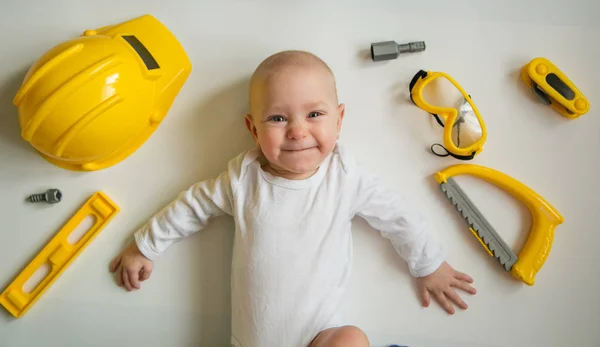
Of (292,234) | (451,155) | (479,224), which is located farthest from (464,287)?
(292,234)

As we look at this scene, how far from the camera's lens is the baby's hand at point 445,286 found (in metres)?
0.92

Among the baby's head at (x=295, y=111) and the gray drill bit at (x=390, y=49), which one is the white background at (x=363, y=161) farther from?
the baby's head at (x=295, y=111)

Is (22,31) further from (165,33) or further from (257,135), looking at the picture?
(257,135)

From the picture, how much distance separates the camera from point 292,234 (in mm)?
858

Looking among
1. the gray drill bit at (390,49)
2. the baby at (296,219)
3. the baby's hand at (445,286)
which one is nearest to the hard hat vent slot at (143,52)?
the baby at (296,219)

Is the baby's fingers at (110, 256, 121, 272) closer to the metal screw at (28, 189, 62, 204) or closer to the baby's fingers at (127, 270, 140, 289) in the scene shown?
the baby's fingers at (127, 270, 140, 289)

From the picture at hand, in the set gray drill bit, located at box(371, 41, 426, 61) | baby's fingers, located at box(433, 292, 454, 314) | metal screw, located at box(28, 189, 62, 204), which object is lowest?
baby's fingers, located at box(433, 292, 454, 314)

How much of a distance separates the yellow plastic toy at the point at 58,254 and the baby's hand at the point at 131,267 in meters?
0.08

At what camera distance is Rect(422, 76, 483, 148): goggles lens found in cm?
93

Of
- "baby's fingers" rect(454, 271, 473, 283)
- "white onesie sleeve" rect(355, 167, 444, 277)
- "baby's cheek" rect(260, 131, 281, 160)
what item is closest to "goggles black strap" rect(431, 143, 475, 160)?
"white onesie sleeve" rect(355, 167, 444, 277)

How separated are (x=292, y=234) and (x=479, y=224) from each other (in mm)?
424

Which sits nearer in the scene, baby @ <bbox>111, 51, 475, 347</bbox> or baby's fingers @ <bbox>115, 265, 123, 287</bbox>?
baby @ <bbox>111, 51, 475, 347</bbox>

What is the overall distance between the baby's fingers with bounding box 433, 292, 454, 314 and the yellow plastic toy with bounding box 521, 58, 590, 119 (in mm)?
504

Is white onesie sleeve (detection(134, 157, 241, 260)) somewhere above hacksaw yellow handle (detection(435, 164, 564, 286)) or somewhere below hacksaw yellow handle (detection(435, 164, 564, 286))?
above
